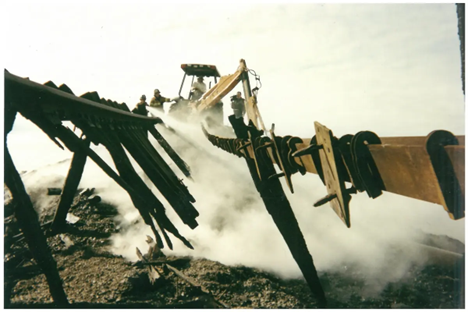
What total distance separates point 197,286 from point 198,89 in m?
10.3

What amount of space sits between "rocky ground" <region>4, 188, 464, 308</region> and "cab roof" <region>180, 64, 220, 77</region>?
8.87 metres

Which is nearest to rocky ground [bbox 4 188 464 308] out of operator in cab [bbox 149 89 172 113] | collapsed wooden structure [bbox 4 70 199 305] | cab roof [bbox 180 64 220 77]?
collapsed wooden structure [bbox 4 70 199 305]

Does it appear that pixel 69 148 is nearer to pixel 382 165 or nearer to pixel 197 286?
pixel 197 286

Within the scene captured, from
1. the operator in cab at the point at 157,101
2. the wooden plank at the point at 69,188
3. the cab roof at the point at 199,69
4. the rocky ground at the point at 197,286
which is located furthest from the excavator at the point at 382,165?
the cab roof at the point at 199,69

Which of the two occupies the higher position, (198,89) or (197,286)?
(198,89)

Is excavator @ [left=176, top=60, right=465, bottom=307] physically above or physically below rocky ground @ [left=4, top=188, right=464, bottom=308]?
above

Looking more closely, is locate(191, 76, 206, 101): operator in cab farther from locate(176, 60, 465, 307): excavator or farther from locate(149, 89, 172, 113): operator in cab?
locate(176, 60, 465, 307): excavator

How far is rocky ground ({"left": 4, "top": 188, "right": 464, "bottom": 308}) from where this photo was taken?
14.9 ft

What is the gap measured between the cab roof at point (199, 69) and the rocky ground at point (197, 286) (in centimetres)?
887

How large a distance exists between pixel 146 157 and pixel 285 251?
435cm

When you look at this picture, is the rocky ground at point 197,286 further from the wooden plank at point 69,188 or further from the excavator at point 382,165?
the excavator at point 382,165

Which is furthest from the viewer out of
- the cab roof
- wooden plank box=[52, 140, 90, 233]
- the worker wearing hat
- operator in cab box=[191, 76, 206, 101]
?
operator in cab box=[191, 76, 206, 101]

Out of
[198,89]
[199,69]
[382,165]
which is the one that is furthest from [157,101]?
[382,165]

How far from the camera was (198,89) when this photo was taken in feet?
43.8
